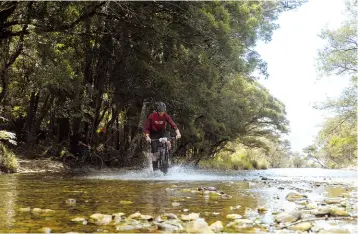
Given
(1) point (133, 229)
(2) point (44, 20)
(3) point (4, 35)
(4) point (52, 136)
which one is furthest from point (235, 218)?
(4) point (52, 136)

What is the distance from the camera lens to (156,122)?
38.2 ft

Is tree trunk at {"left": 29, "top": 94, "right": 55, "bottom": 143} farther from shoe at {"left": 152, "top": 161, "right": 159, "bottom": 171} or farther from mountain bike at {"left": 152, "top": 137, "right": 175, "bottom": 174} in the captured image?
mountain bike at {"left": 152, "top": 137, "right": 175, "bottom": 174}

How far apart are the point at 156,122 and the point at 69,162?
8.66 m

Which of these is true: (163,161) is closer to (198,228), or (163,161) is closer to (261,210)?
(261,210)

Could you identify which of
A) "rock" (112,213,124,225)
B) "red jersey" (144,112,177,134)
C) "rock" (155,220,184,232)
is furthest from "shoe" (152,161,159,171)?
"rock" (155,220,184,232)

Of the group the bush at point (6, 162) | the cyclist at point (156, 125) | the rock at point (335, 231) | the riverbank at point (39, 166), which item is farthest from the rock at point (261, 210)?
the riverbank at point (39, 166)

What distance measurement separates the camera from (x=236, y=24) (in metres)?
20.4

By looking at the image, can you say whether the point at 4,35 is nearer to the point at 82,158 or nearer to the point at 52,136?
the point at 82,158

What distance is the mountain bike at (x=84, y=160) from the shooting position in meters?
18.6

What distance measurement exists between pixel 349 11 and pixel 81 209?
2864 cm

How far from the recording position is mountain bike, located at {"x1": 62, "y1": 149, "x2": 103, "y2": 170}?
1861cm

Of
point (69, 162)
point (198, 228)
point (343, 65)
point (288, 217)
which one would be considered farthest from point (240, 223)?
point (343, 65)

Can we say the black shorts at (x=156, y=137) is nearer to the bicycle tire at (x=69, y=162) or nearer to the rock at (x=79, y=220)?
the bicycle tire at (x=69, y=162)

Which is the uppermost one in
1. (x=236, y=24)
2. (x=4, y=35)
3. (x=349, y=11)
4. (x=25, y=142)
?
(x=349, y=11)
